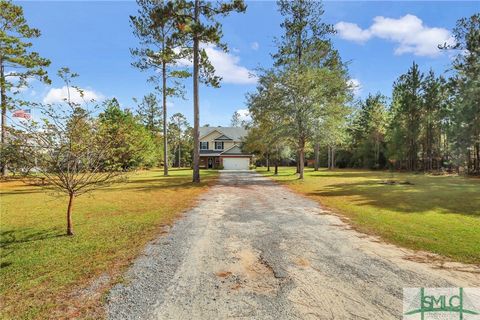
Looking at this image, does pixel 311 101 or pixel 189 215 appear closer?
pixel 189 215

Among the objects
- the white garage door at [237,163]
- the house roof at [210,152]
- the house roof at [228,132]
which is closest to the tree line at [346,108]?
the white garage door at [237,163]

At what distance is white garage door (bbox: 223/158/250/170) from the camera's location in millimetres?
49006

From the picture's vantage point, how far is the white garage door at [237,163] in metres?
49.0

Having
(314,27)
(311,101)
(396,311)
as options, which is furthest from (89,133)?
(314,27)

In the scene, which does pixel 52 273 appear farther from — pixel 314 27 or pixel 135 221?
pixel 314 27

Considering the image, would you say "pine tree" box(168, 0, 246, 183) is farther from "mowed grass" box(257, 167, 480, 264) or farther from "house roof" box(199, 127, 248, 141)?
"house roof" box(199, 127, 248, 141)

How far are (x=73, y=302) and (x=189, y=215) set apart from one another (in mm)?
5979

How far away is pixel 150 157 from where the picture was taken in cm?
4562

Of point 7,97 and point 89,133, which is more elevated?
point 7,97

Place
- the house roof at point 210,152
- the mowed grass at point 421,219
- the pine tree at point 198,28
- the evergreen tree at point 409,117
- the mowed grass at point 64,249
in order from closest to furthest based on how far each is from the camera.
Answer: the mowed grass at point 64,249 → the mowed grass at point 421,219 → the pine tree at point 198,28 → the evergreen tree at point 409,117 → the house roof at point 210,152

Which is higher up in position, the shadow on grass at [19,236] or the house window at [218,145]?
the house window at [218,145]

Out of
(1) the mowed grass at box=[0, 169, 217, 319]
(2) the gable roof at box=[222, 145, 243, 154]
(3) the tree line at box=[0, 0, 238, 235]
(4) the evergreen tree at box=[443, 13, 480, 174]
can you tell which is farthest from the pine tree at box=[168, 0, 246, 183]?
(2) the gable roof at box=[222, 145, 243, 154]

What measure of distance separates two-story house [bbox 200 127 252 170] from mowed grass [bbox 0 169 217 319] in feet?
120

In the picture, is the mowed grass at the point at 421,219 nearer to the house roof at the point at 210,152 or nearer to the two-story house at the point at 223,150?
the two-story house at the point at 223,150
